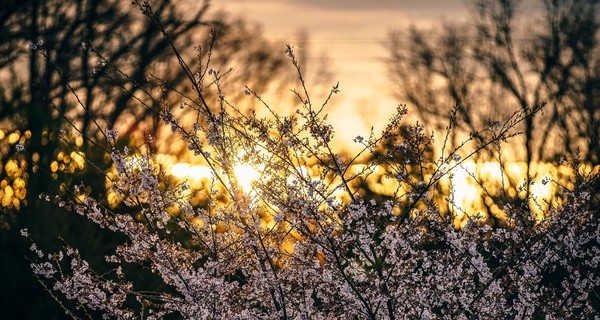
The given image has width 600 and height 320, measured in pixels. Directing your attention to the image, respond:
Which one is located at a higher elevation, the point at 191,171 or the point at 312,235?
the point at 191,171

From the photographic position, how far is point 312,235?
549 cm

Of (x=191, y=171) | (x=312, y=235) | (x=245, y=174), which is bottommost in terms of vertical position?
(x=312, y=235)

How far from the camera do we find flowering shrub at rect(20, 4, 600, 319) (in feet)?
18.1

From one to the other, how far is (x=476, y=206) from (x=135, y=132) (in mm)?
7288

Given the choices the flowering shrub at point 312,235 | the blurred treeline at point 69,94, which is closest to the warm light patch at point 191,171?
the blurred treeline at point 69,94

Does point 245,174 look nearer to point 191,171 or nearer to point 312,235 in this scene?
point 312,235

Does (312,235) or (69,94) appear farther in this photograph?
(69,94)

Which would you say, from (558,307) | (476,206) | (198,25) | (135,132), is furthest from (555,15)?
(558,307)

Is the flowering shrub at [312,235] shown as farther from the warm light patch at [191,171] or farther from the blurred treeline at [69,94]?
the warm light patch at [191,171]

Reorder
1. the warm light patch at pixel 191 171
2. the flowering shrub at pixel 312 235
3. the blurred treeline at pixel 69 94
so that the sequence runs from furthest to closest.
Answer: the warm light patch at pixel 191 171, the blurred treeline at pixel 69 94, the flowering shrub at pixel 312 235

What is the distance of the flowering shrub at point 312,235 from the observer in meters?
5.52

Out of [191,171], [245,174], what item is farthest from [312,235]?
[191,171]

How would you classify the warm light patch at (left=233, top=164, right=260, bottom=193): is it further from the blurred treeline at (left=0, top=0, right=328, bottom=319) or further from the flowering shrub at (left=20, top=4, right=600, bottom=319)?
the blurred treeline at (left=0, top=0, right=328, bottom=319)

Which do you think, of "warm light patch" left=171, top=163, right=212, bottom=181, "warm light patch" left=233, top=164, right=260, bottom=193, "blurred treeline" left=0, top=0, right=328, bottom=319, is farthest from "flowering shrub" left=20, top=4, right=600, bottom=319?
"warm light patch" left=171, top=163, right=212, bottom=181
